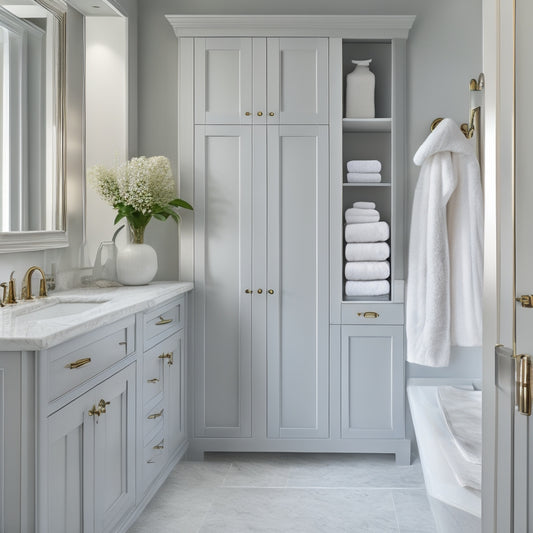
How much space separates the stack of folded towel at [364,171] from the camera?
3.29m

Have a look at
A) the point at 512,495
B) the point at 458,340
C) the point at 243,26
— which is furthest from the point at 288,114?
the point at 512,495

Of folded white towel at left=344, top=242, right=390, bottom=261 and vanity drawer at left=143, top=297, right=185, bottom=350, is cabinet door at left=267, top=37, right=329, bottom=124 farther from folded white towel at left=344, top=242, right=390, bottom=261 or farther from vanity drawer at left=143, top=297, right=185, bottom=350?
vanity drawer at left=143, top=297, right=185, bottom=350

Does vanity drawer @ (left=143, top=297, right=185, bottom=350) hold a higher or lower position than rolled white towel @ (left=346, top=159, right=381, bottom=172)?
lower

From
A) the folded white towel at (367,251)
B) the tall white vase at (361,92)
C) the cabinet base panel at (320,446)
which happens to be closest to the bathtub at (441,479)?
the cabinet base panel at (320,446)

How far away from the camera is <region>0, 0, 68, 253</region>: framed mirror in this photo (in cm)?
238

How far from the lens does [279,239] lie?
3.30 m

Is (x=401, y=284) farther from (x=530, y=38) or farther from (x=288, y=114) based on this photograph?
(x=530, y=38)

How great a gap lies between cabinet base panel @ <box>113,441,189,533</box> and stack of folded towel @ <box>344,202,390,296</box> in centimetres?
120

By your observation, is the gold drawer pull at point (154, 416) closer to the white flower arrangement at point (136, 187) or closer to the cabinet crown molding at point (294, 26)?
the white flower arrangement at point (136, 187)

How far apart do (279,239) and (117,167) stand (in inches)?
36.5

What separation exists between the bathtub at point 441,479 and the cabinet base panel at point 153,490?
3.65 feet

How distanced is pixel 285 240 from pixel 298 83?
838mm

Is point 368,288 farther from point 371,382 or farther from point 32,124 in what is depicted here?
point 32,124

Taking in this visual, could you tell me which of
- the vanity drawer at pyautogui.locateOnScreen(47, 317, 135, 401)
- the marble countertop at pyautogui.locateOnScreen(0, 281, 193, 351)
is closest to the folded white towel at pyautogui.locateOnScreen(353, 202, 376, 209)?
the marble countertop at pyautogui.locateOnScreen(0, 281, 193, 351)
